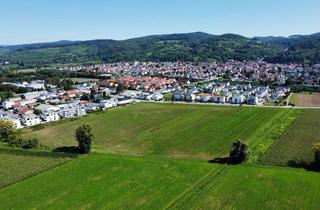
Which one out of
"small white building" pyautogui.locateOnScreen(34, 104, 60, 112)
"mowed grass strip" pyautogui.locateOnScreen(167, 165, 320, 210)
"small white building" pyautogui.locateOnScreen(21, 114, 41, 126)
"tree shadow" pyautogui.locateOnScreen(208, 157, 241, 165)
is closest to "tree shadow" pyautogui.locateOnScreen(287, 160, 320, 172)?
"mowed grass strip" pyautogui.locateOnScreen(167, 165, 320, 210)

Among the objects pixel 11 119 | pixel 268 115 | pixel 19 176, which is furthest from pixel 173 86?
pixel 19 176

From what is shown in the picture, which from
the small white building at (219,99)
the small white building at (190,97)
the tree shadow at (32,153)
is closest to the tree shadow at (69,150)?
the tree shadow at (32,153)

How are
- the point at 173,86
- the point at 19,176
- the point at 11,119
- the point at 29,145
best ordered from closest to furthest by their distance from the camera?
the point at 19,176, the point at 29,145, the point at 11,119, the point at 173,86

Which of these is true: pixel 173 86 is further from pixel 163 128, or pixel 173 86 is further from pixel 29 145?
pixel 29 145

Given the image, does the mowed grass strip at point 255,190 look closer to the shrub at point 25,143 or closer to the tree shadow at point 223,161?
the tree shadow at point 223,161

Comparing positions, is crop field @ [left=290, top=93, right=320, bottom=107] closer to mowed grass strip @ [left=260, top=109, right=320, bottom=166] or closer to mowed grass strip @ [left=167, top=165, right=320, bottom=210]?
mowed grass strip @ [left=260, top=109, right=320, bottom=166]

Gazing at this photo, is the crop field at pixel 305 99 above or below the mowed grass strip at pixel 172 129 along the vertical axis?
above
